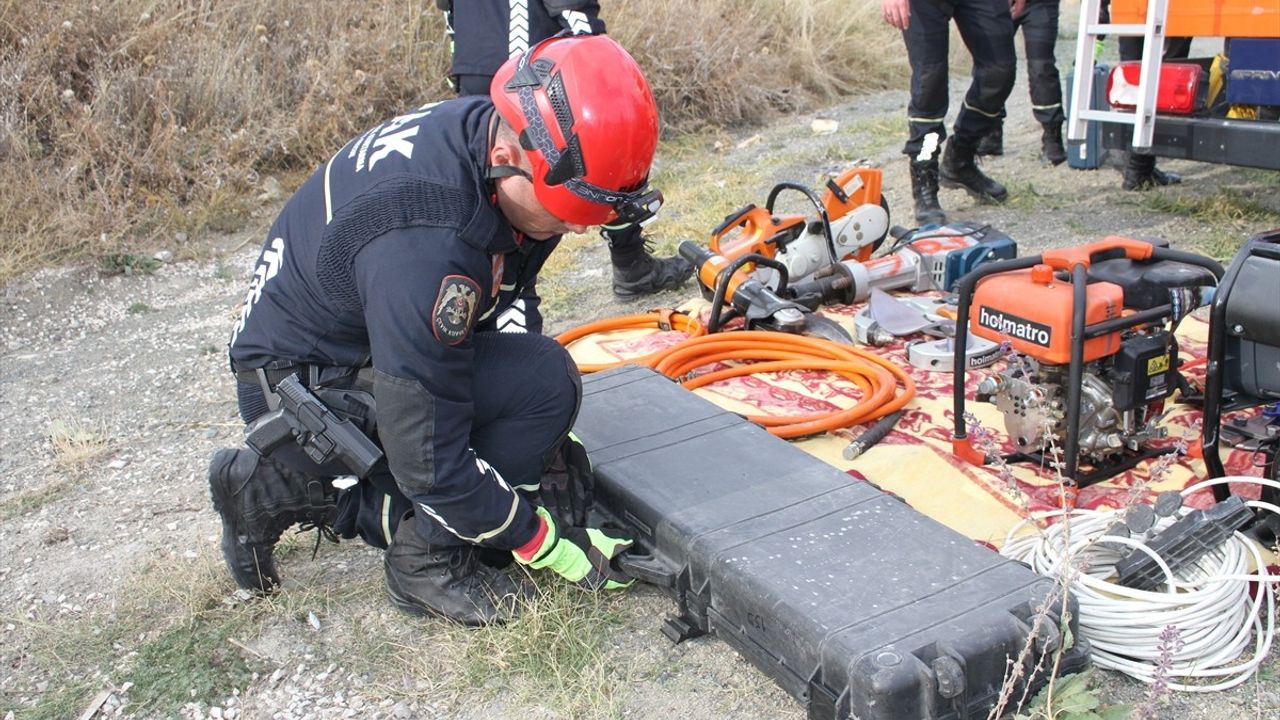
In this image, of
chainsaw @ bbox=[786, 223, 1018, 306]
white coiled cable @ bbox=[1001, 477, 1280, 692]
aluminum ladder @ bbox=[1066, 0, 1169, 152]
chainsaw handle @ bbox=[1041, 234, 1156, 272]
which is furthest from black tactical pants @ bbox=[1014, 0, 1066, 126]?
white coiled cable @ bbox=[1001, 477, 1280, 692]

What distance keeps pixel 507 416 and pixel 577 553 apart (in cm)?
41

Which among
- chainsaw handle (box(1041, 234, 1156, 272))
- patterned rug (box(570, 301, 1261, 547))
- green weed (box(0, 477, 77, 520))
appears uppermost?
chainsaw handle (box(1041, 234, 1156, 272))

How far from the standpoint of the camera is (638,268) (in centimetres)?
537

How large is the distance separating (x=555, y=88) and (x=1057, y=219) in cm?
447

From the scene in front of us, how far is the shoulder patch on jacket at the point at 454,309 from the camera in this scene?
2285mm

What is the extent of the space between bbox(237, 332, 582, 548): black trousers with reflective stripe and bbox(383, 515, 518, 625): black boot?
1.9 inches

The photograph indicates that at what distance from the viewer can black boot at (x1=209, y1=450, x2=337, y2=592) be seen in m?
2.88

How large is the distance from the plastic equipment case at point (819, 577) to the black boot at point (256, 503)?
0.80 meters

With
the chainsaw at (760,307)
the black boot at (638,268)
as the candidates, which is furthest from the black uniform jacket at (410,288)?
the black boot at (638,268)

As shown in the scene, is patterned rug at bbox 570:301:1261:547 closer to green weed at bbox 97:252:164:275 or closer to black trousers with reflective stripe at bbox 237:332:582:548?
→ black trousers with reflective stripe at bbox 237:332:582:548

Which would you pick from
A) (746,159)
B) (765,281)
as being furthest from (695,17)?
(765,281)

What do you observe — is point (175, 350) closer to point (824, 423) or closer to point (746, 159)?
point (824, 423)

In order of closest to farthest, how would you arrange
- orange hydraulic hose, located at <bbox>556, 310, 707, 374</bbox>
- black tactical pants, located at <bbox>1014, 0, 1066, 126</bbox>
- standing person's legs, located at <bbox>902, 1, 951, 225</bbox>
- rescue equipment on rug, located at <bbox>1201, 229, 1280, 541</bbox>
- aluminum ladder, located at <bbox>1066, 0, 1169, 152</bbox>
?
rescue equipment on rug, located at <bbox>1201, 229, 1280, 541</bbox>, aluminum ladder, located at <bbox>1066, 0, 1169, 152</bbox>, orange hydraulic hose, located at <bbox>556, 310, 707, 374</bbox>, standing person's legs, located at <bbox>902, 1, 951, 225</bbox>, black tactical pants, located at <bbox>1014, 0, 1066, 126</bbox>

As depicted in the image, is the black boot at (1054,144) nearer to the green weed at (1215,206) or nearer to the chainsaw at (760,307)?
the green weed at (1215,206)
